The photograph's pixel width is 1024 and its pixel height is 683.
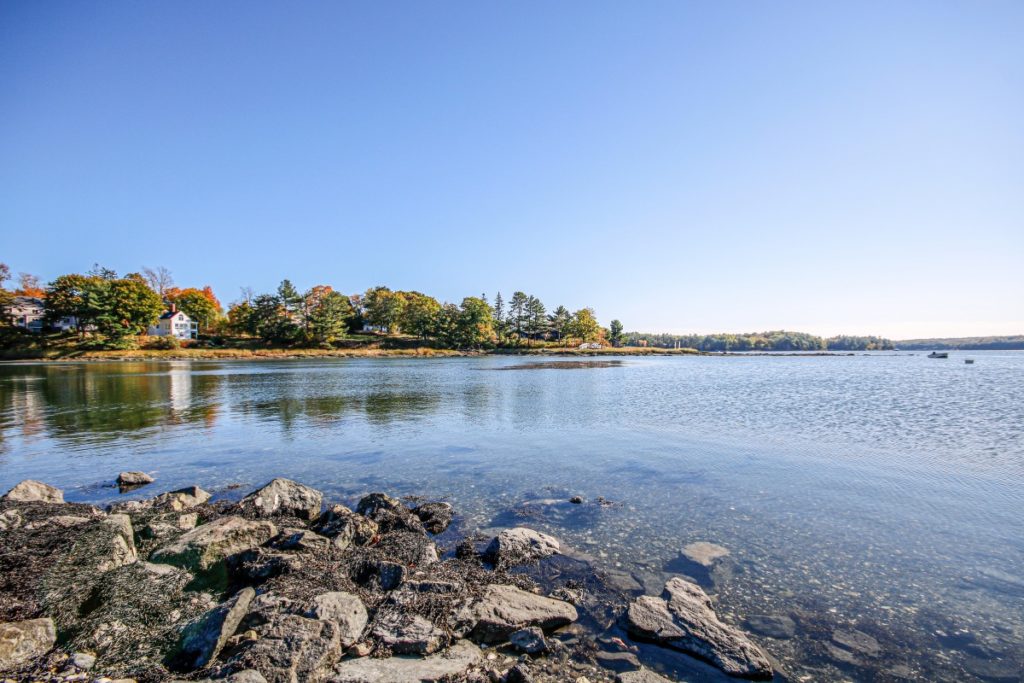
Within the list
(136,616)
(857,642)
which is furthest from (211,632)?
(857,642)

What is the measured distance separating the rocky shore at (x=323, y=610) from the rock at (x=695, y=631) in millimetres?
21

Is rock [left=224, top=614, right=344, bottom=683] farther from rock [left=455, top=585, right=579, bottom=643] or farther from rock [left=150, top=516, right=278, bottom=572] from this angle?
rock [left=150, top=516, right=278, bottom=572]

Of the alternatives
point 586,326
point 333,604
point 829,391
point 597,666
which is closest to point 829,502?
point 597,666

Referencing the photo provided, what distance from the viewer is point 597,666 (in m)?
6.12

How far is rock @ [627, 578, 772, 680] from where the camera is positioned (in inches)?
239

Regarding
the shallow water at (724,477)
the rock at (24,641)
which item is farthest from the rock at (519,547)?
the rock at (24,641)

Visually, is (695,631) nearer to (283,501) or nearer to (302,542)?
(302,542)

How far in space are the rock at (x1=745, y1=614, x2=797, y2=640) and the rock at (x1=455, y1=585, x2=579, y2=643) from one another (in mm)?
2678

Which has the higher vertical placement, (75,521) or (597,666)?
(75,521)

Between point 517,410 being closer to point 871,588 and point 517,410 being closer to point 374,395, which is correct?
point 374,395

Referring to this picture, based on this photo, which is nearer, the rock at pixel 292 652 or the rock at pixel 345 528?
the rock at pixel 292 652

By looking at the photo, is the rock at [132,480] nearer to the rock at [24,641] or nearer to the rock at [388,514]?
the rock at [388,514]

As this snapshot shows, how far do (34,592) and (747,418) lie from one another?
28254mm

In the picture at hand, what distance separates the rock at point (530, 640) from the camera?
251 inches
